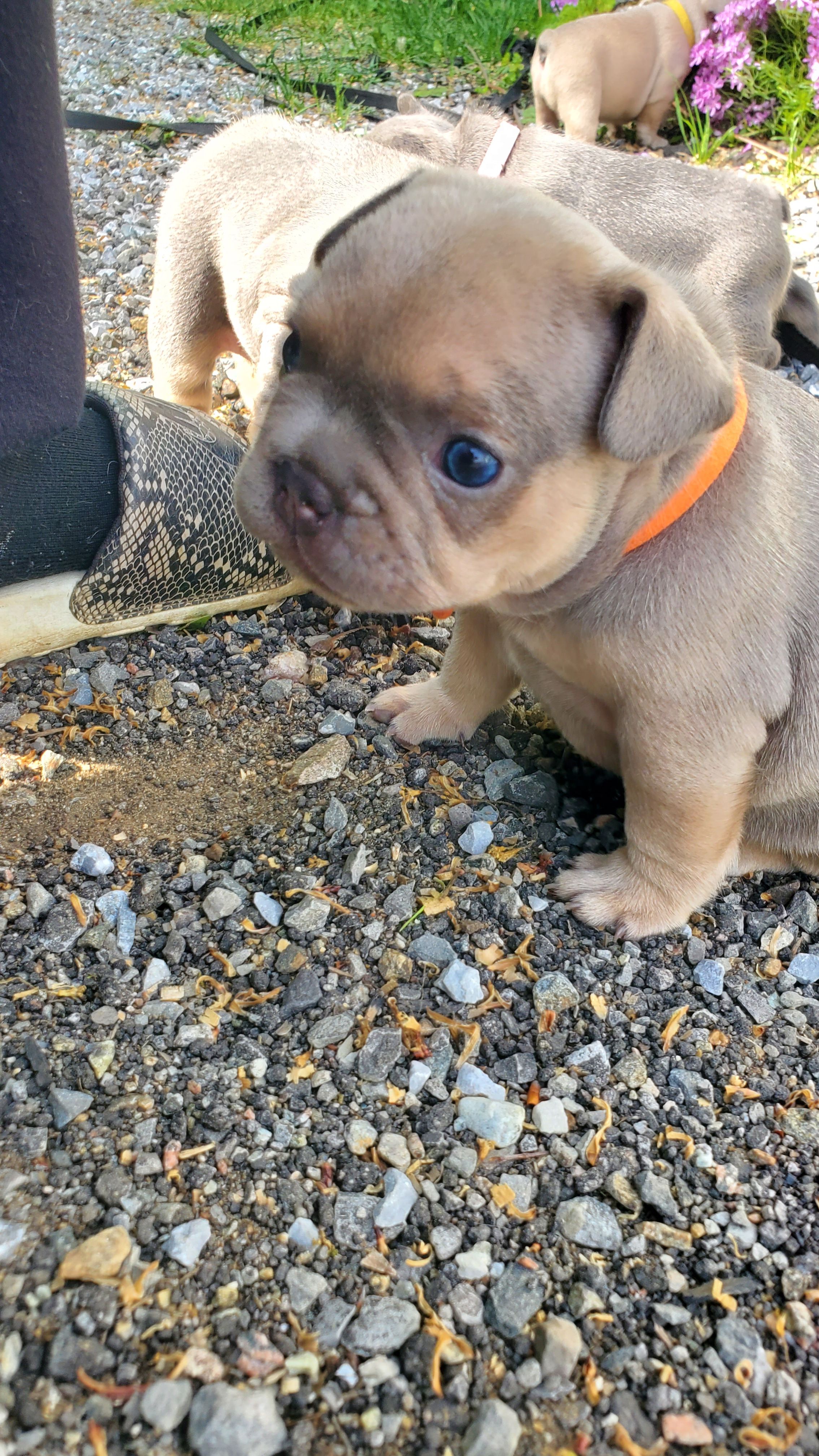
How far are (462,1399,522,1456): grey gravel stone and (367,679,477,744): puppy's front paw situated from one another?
2080mm

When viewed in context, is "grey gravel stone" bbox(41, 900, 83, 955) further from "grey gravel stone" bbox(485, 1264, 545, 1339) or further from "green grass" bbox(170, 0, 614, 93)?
"green grass" bbox(170, 0, 614, 93)

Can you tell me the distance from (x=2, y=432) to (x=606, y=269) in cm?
163

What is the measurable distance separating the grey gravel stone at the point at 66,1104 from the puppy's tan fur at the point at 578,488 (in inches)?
50.6

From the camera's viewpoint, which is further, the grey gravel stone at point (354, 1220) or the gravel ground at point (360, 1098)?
the grey gravel stone at point (354, 1220)

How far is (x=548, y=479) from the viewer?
2438 mm

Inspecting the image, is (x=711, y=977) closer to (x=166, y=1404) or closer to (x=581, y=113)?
(x=166, y=1404)

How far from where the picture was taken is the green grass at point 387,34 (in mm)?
8766

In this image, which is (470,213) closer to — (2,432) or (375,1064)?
(2,432)

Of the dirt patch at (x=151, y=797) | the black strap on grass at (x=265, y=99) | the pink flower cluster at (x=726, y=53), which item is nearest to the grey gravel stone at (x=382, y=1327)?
the dirt patch at (x=151, y=797)

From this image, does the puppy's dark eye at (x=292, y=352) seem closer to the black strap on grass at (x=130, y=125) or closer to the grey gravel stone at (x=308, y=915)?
the grey gravel stone at (x=308, y=915)

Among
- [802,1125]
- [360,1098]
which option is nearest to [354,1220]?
[360,1098]

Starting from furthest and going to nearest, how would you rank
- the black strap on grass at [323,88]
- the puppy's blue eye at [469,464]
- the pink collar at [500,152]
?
the black strap on grass at [323,88] < the pink collar at [500,152] < the puppy's blue eye at [469,464]

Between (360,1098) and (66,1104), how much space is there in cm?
67

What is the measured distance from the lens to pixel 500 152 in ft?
15.3
